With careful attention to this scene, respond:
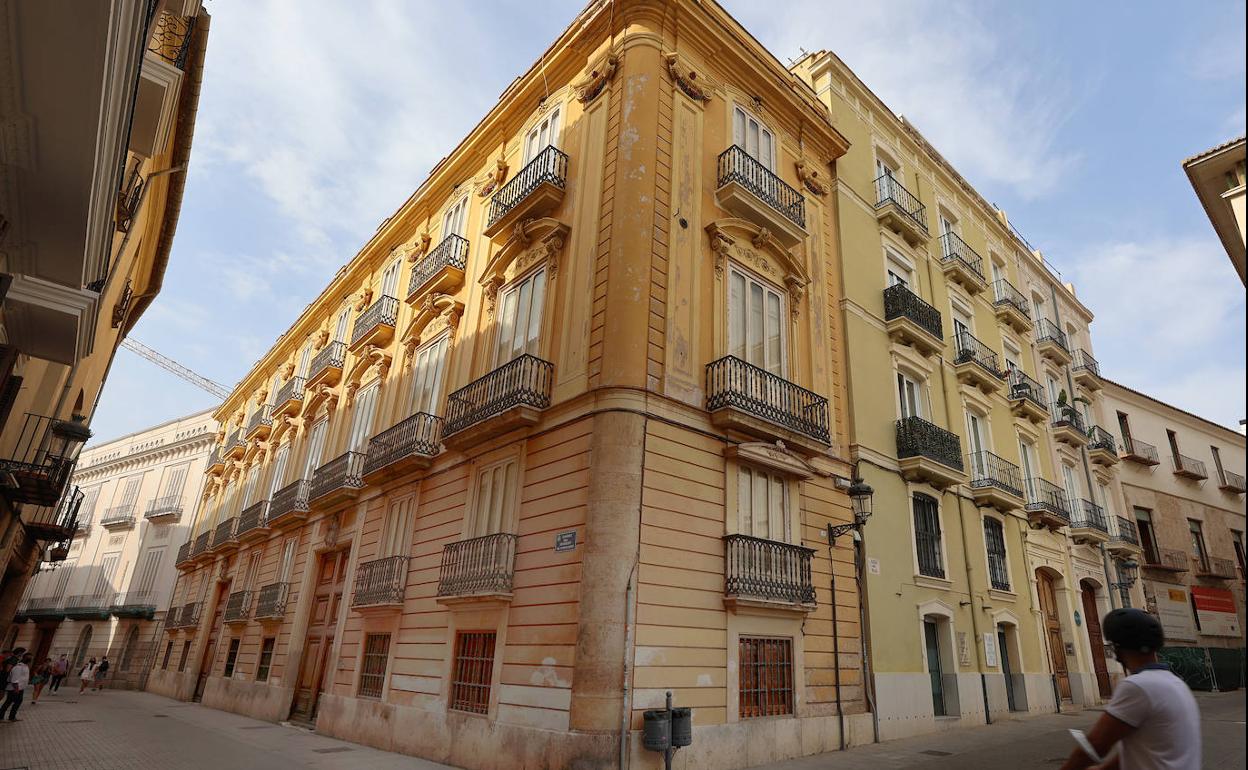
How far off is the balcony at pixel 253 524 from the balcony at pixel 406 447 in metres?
8.70

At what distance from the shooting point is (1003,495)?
53.9 ft

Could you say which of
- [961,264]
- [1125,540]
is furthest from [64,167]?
[1125,540]

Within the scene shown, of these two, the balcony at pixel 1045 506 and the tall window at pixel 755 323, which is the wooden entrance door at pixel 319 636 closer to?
the tall window at pixel 755 323

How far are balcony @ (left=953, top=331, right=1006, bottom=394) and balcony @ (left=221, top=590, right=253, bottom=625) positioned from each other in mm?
21967

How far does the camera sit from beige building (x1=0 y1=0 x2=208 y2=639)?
17.1ft

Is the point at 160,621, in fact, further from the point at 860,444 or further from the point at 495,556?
the point at 860,444

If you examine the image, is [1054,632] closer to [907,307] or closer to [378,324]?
[907,307]

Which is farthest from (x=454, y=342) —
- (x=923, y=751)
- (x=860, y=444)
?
(x=923, y=751)

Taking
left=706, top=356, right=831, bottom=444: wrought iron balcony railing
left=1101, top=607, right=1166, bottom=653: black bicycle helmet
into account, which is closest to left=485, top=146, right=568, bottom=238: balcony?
left=706, top=356, right=831, bottom=444: wrought iron balcony railing

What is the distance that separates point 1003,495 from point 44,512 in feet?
87.2

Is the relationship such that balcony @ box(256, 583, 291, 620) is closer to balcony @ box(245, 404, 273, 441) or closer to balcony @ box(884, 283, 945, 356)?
balcony @ box(245, 404, 273, 441)

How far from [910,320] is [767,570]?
8485 millimetres

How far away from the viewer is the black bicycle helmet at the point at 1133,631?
2.90 metres

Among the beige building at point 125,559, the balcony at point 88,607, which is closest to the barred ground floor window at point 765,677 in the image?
the beige building at point 125,559
